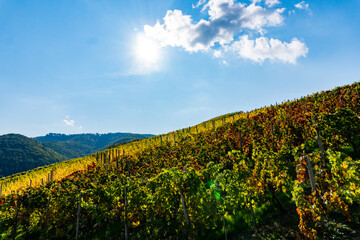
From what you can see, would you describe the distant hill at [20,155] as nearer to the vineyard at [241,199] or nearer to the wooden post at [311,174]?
the vineyard at [241,199]

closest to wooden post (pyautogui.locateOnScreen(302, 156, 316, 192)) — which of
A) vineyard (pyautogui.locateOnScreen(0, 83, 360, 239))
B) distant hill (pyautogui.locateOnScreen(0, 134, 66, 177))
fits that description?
vineyard (pyautogui.locateOnScreen(0, 83, 360, 239))

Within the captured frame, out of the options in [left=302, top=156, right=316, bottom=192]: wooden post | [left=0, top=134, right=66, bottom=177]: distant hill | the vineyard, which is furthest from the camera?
[left=0, top=134, right=66, bottom=177]: distant hill

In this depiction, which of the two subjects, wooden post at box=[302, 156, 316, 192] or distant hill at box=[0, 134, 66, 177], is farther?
distant hill at box=[0, 134, 66, 177]

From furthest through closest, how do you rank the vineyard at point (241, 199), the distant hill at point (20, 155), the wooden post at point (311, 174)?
the distant hill at point (20, 155)
the wooden post at point (311, 174)
the vineyard at point (241, 199)

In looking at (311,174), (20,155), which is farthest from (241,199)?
(20,155)

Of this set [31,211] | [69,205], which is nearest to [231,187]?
[69,205]

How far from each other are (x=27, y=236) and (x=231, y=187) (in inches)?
484

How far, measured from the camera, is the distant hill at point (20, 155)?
140 m

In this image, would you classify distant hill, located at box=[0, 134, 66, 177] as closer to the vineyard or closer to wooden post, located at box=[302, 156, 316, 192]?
the vineyard

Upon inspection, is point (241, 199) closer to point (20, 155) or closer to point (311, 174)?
point (311, 174)

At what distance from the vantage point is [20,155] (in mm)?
153250

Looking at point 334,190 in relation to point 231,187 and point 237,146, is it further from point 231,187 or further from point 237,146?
point 237,146

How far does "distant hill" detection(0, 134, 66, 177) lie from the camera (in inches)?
5522

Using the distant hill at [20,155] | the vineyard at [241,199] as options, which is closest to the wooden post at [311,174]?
the vineyard at [241,199]
